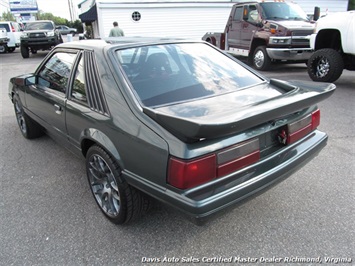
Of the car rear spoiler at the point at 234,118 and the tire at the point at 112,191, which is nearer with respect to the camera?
the car rear spoiler at the point at 234,118

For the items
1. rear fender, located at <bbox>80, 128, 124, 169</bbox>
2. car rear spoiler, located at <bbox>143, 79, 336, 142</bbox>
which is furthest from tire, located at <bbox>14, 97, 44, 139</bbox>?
car rear spoiler, located at <bbox>143, 79, 336, 142</bbox>

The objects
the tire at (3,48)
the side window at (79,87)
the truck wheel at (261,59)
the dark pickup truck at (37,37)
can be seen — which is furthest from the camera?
the tire at (3,48)

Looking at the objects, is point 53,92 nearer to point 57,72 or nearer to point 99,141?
point 57,72

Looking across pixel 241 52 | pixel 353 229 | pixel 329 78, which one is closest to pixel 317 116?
pixel 353 229

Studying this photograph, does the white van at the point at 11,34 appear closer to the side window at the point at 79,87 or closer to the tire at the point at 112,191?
the side window at the point at 79,87

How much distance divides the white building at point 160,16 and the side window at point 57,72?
1573 centimetres

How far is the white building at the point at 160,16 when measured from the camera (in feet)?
58.9

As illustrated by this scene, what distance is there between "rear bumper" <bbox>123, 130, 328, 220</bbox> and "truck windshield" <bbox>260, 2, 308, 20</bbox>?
8.23m

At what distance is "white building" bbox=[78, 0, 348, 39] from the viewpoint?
1795 centimetres

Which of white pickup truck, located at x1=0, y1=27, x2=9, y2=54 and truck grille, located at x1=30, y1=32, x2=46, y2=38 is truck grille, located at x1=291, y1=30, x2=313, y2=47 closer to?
truck grille, located at x1=30, y1=32, x2=46, y2=38

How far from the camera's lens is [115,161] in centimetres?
228

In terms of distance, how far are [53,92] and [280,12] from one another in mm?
8572

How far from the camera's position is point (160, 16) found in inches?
742

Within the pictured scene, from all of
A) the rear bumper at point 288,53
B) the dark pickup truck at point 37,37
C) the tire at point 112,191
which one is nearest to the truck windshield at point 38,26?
the dark pickup truck at point 37,37
